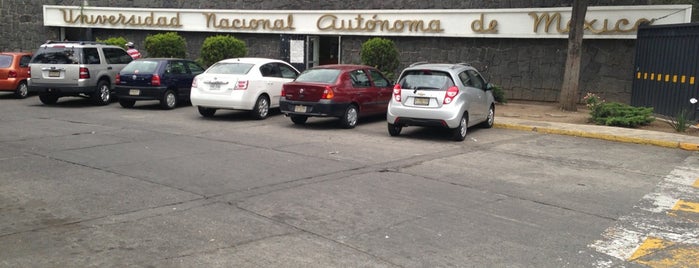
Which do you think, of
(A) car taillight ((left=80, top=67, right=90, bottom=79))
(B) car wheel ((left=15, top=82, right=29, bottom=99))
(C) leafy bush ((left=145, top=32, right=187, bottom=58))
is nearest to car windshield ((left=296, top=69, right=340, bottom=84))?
(A) car taillight ((left=80, top=67, right=90, bottom=79))

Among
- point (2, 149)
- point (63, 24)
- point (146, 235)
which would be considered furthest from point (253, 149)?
point (63, 24)

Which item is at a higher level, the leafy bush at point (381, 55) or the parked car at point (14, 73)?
the leafy bush at point (381, 55)

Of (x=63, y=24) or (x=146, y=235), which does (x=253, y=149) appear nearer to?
(x=146, y=235)

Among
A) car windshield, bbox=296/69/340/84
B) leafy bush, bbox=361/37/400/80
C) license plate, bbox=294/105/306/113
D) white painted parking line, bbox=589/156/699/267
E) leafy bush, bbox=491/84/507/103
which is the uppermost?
leafy bush, bbox=361/37/400/80

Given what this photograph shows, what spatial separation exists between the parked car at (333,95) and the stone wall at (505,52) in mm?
7190

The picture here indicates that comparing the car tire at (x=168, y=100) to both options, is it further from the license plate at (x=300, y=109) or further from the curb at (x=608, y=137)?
the curb at (x=608, y=137)

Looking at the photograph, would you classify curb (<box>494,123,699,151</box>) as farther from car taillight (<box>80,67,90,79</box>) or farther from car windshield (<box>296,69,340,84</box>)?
car taillight (<box>80,67,90,79</box>)

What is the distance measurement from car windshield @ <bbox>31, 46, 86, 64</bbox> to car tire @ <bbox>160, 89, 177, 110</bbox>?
267 cm

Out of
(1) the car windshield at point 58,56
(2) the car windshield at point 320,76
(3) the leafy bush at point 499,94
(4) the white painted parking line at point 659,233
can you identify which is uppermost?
(1) the car windshield at point 58,56

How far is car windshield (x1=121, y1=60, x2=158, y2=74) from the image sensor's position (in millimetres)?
17328

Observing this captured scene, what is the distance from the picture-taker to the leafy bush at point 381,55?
21.1m

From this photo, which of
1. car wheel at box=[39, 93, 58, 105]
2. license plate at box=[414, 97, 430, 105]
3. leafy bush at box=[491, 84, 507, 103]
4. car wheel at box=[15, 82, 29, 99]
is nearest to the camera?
license plate at box=[414, 97, 430, 105]

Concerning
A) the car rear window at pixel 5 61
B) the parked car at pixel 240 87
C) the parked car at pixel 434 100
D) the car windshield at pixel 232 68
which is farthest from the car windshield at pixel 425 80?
the car rear window at pixel 5 61

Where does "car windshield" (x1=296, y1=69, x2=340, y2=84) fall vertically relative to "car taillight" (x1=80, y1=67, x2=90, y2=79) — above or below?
above
